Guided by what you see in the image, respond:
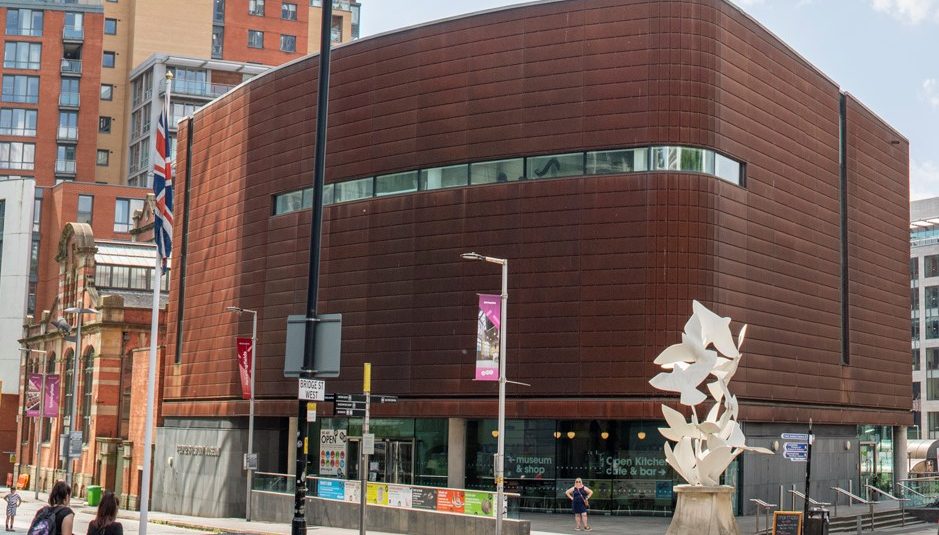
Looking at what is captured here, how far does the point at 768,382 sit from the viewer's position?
5028 cm

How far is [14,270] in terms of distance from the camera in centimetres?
10469

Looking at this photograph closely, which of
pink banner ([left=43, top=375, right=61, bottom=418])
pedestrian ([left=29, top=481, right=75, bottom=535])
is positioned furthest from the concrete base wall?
pink banner ([left=43, top=375, right=61, bottom=418])

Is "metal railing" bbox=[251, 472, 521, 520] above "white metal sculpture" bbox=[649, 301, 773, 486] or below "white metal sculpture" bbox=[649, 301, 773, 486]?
below

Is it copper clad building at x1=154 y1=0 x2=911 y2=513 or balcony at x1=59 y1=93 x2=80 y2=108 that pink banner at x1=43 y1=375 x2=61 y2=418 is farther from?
balcony at x1=59 y1=93 x2=80 y2=108

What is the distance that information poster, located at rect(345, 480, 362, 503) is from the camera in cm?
4606

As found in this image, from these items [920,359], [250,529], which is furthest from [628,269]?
[920,359]

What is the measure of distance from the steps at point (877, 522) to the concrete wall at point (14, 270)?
249 feet

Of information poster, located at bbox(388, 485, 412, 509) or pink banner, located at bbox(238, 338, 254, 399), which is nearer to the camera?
information poster, located at bbox(388, 485, 412, 509)

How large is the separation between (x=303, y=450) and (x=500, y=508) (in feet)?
52.4

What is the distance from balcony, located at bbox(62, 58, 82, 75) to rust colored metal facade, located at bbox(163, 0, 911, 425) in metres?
67.1

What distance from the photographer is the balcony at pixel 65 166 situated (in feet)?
399

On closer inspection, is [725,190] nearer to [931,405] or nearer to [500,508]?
[500,508]

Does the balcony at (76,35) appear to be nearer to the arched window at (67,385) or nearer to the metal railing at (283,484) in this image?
the arched window at (67,385)

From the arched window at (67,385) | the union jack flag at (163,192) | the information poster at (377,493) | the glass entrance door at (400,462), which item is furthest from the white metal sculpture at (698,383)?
the arched window at (67,385)
